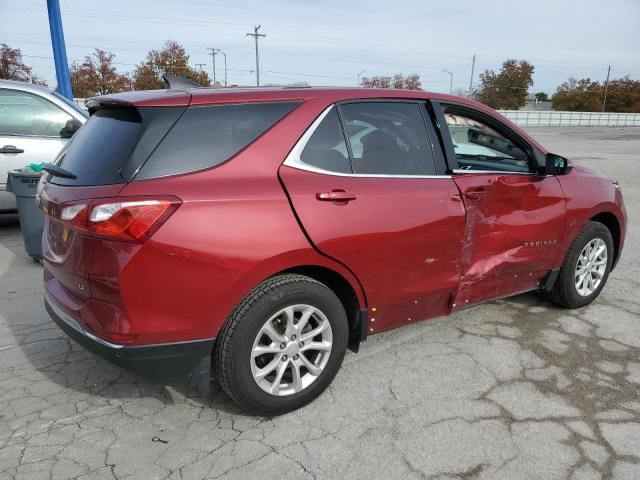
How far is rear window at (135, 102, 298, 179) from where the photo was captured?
93.3 inches

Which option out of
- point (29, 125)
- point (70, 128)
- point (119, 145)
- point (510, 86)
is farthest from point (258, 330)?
point (510, 86)

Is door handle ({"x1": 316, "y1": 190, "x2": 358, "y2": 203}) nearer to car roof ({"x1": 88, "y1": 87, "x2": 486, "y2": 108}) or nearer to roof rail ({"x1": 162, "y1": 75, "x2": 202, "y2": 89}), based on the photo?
car roof ({"x1": 88, "y1": 87, "x2": 486, "y2": 108})

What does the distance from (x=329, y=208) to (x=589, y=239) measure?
8.34 ft

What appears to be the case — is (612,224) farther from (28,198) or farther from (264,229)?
(28,198)

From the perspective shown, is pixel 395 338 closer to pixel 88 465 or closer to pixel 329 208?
pixel 329 208

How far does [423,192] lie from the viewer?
307cm

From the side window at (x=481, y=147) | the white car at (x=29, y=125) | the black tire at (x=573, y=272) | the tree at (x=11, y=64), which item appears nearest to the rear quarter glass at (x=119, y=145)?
the side window at (x=481, y=147)

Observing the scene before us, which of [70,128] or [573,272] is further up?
[70,128]

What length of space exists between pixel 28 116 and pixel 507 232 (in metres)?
5.57

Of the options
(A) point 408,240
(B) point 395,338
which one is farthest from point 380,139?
(B) point 395,338

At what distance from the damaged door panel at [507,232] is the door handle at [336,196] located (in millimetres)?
864

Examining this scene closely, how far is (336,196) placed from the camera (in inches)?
106

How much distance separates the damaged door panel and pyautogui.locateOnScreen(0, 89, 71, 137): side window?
5.09m

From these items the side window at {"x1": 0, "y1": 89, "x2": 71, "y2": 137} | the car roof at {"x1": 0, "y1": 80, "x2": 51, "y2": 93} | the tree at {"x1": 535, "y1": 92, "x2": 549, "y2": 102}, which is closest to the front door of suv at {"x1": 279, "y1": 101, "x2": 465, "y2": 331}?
the side window at {"x1": 0, "y1": 89, "x2": 71, "y2": 137}
